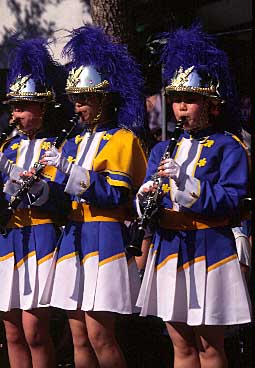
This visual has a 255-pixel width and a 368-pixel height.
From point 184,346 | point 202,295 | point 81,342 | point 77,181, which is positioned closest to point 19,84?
point 77,181

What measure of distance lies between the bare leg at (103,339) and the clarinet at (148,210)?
1.88 ft

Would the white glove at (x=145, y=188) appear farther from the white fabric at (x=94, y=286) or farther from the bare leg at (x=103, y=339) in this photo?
the bare leg at (x=103, y=339)

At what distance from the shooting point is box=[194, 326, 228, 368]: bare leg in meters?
4.61

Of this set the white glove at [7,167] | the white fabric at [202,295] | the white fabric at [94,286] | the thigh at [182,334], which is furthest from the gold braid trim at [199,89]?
the thigh at [182,334]

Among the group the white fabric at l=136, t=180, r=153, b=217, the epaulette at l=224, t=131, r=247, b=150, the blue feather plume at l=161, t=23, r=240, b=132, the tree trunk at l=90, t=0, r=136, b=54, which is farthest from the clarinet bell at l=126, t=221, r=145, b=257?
the tree trunk at l=90, t=0, r=136, b=54

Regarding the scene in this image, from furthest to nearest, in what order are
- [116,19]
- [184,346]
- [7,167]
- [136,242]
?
1. [116,19]
2. [7,167]
3. [184,346]
4. [136,242]

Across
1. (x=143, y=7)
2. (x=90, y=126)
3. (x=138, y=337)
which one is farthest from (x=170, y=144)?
(x=143, y=7)

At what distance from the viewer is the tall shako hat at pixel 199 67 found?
4789 millimetres

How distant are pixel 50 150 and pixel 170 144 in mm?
710

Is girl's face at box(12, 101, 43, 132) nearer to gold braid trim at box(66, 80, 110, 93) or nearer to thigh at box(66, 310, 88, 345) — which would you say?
A: gold braid trim at box(66, 80, 110, 93)

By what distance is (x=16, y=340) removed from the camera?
17.8ft

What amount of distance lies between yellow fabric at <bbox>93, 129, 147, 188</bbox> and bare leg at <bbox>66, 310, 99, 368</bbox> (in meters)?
A: 0.81

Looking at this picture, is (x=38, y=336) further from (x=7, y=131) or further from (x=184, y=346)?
(x=7, y=131)

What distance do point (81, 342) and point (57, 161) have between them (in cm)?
105
